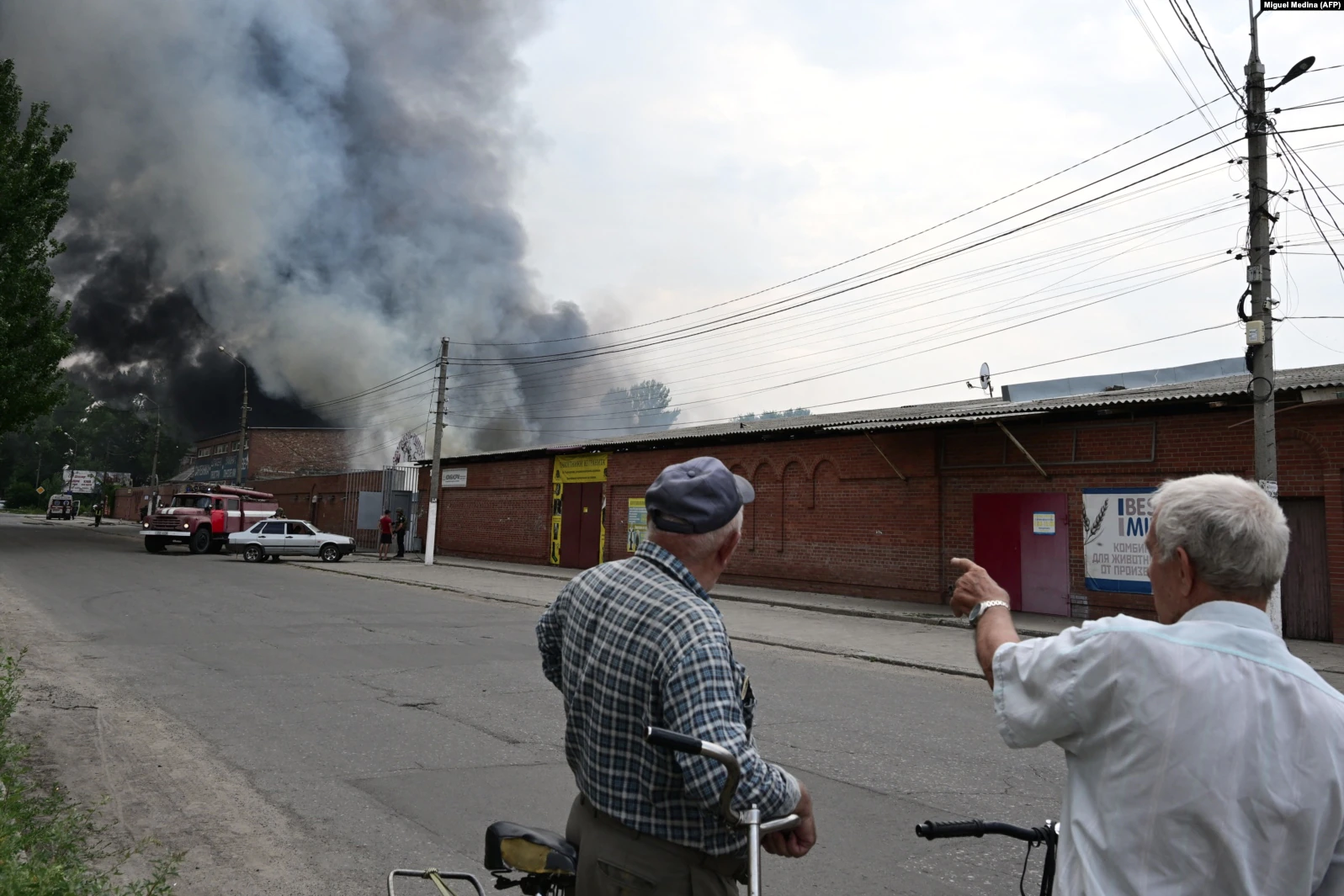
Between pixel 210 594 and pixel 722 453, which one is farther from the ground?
pixel 722 453

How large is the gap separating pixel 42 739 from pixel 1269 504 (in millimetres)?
7408

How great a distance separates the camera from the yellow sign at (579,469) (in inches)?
1115

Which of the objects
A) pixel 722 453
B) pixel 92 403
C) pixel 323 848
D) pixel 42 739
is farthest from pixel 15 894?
pixel 92 403

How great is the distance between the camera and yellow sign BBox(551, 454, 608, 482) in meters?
28.3

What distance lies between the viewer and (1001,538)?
704 inches

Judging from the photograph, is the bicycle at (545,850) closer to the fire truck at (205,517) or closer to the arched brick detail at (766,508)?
the arched brick detail at (766,508)

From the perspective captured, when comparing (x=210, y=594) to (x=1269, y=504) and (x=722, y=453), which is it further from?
(x=1269, y=504)

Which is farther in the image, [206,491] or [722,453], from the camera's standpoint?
[206,491]

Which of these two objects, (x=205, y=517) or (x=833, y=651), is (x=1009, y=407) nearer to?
(x=833, y=651)

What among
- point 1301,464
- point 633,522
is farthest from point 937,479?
point 633,522

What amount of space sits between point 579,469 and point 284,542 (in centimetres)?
999

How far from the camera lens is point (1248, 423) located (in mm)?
14664

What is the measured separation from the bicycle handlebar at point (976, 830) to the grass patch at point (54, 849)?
3.00m

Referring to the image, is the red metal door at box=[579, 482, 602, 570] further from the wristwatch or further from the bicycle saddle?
the wristwatch
